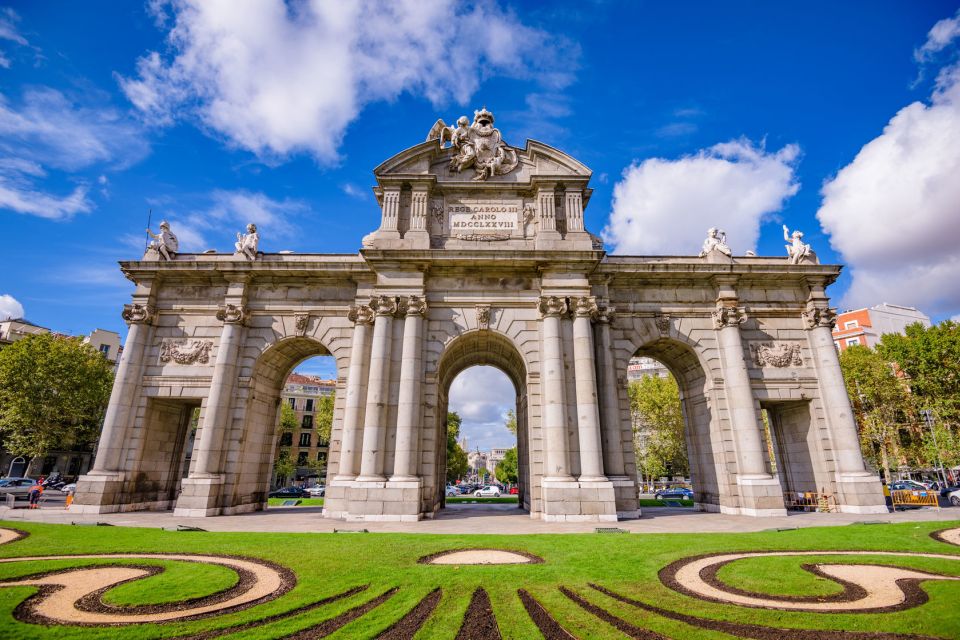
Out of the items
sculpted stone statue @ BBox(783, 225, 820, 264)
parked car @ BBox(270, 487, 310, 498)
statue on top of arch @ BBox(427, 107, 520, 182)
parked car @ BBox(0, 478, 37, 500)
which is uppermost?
statue on top of arch @ BBox(427, 107, 520, 182)

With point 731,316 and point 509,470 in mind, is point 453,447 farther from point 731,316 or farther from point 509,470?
point 731,316

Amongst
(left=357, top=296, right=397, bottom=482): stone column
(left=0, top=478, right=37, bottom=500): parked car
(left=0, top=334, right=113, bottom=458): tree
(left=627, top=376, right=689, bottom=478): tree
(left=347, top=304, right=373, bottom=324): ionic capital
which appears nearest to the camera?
(left=357, top=296, right=397, bottom=482): stone column

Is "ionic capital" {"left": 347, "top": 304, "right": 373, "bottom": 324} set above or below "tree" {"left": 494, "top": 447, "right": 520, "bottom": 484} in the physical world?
above

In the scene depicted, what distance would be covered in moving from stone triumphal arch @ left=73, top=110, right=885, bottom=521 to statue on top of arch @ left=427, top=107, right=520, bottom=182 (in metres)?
0.12

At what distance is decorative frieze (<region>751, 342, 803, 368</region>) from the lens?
83.1 feet

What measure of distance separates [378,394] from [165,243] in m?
15.8

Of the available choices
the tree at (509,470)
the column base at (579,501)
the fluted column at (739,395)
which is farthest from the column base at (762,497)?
the tree at (509,470)

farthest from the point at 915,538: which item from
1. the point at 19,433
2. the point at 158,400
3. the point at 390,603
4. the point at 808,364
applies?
the point at 19,433

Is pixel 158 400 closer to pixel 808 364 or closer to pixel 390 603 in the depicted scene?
pixel 390 603

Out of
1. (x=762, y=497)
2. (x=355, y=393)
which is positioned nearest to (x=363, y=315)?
(x=355, y=393)

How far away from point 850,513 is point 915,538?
35.0 feet

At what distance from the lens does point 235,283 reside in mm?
25438

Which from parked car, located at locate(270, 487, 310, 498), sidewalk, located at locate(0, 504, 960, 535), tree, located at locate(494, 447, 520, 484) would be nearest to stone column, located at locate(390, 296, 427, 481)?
sidewalk, located at locate(0, 504, 960, 535)

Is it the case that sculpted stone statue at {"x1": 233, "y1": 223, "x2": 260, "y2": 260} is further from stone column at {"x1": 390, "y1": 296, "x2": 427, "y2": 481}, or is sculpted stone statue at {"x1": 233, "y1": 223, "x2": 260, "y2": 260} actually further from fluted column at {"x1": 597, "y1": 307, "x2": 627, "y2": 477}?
fluted column at {"x1": 597, "y1": 307, "x2": 627, "y2": 477}
